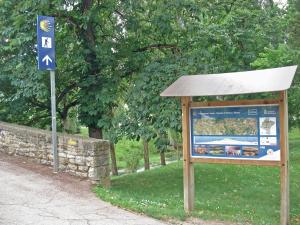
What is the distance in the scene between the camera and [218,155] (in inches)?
326

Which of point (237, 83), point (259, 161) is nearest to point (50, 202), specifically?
point (259, 161)

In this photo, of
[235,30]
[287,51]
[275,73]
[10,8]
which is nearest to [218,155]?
[275,73]

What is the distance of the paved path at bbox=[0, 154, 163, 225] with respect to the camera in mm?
7109

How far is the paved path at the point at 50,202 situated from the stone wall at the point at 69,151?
298 mm

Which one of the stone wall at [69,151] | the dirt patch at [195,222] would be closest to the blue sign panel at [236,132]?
the dirt patch at [195,222]

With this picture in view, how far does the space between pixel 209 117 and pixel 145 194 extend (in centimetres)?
337

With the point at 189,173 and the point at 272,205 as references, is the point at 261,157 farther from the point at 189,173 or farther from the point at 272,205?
the point at 272,205

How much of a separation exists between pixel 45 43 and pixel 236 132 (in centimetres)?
484

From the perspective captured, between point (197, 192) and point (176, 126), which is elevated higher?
point (176, 126)

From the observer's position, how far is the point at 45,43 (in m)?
10.2

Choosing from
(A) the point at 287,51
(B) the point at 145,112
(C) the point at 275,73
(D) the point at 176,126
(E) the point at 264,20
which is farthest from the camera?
(E) the point at 264,20

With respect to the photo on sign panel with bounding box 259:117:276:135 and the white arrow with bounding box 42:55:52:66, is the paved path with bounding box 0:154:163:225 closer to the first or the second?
the photo on sign panel with bounding box 259:117:276:135

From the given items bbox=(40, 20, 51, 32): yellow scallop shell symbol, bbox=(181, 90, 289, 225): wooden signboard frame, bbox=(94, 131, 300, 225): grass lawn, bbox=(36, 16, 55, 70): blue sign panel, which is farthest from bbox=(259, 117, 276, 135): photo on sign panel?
bbox=(40, 20, 51, 32): yellow scallop shell symbol

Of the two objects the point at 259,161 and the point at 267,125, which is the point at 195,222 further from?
the point at 267,125
